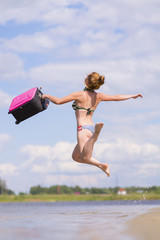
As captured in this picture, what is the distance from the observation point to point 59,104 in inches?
364

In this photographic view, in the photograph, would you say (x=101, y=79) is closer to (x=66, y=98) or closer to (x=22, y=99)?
(x=66, y=98)

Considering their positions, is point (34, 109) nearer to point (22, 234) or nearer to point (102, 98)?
point (102, 98)

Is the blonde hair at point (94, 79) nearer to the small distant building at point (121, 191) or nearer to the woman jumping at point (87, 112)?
the woman jumping at point (87, 112)

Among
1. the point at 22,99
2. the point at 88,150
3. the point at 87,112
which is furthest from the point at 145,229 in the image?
the point at 22,99

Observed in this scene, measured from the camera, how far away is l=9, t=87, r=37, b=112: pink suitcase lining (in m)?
9.86

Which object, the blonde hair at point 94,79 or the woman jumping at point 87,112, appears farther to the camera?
the blonde hair at point 94,79

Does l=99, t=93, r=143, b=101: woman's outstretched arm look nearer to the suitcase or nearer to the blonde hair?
the blonde hair

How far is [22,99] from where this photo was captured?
999 cm

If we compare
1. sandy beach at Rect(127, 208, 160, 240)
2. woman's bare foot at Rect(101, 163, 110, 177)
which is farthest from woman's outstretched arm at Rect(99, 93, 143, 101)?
sandy beach at Rect(127, 208, 160, 240)

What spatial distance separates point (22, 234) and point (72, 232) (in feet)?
2.42

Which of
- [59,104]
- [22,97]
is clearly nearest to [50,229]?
[59,104]

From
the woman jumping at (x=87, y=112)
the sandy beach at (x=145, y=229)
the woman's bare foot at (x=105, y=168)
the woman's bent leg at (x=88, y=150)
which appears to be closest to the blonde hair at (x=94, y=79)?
the woman jumping at (x=87, y=112)

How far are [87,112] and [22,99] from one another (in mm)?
1700

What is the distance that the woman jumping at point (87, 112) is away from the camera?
9.18 meters
